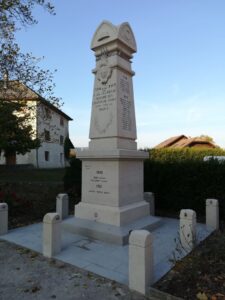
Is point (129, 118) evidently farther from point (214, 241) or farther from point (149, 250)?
point (149, 250)

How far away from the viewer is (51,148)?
3988 cm

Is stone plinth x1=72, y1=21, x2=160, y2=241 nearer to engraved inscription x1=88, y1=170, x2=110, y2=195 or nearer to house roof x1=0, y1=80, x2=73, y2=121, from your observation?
engraved inscription x1=88, y1=170, x2=110, y2=195

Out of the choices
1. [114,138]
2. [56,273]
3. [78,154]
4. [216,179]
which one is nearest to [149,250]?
[56,273]

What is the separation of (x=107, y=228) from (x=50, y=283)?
2.27 metres

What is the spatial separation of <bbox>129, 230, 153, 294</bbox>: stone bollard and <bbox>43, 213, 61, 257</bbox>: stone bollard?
1.79m

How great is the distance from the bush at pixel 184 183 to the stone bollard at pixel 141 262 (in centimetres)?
484

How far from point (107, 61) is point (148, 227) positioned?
4468 mm

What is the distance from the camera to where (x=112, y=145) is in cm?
676

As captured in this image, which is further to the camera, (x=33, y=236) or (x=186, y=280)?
(x=33, y=236)

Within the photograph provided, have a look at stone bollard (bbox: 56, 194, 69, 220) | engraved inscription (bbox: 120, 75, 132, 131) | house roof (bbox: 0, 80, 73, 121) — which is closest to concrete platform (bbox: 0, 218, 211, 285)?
stone bollard (bbox: 56, 194, 69, 220)

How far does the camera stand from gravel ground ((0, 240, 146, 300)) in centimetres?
370

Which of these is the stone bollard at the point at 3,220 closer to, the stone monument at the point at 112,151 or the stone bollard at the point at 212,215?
the stone monument at the point at 112,151

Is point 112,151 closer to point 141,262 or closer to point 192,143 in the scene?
point 141,262

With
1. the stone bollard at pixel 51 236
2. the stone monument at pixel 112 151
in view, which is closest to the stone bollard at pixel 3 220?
the stone monument at pixel 112 151
